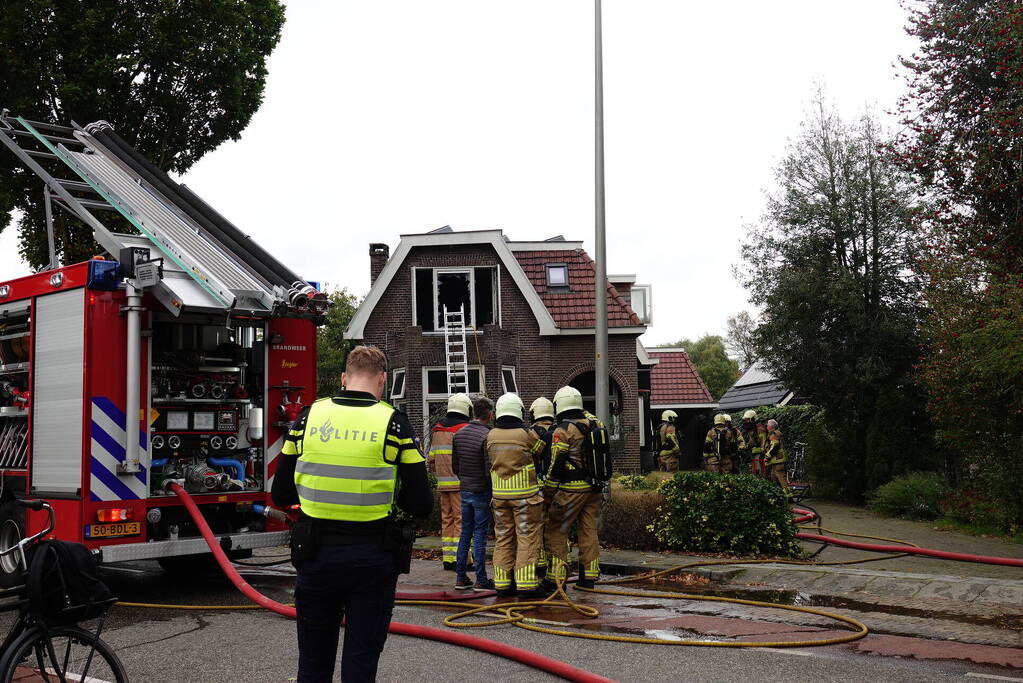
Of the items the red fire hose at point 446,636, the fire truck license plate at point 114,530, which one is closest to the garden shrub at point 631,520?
the red fire hose at point 446,636

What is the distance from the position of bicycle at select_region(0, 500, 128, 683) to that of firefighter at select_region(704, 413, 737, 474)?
48.7ft

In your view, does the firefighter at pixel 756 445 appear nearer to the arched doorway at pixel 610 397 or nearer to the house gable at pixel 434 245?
the arched doorway at pixel 610 397

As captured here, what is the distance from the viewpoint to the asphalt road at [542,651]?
5.76 meters

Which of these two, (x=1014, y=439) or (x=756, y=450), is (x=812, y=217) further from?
(x=1014, y=439)

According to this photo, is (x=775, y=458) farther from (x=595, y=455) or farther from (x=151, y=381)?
(x=151, y=381)

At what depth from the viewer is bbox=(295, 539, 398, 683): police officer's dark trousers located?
3.88 metres

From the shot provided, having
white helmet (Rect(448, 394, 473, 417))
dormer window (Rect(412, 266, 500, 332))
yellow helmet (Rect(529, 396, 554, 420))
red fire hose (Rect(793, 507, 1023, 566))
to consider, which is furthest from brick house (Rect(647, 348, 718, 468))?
yellow helmet (Rect(529, 396, 554, 420))

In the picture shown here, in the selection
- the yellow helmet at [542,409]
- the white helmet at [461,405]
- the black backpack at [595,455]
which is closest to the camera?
the black backpack at [595,455]

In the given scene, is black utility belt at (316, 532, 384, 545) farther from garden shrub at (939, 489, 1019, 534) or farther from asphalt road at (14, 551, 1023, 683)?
garden shrub at (939, 489, 1019, 534)

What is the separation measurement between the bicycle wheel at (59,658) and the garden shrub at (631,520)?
7689 mm

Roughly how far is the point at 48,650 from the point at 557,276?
67.5 ft

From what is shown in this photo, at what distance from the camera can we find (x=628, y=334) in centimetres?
2320

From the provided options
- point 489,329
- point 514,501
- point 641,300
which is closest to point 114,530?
point 514,501

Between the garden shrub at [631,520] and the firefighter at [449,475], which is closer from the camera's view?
the firefighter at [449,475]
